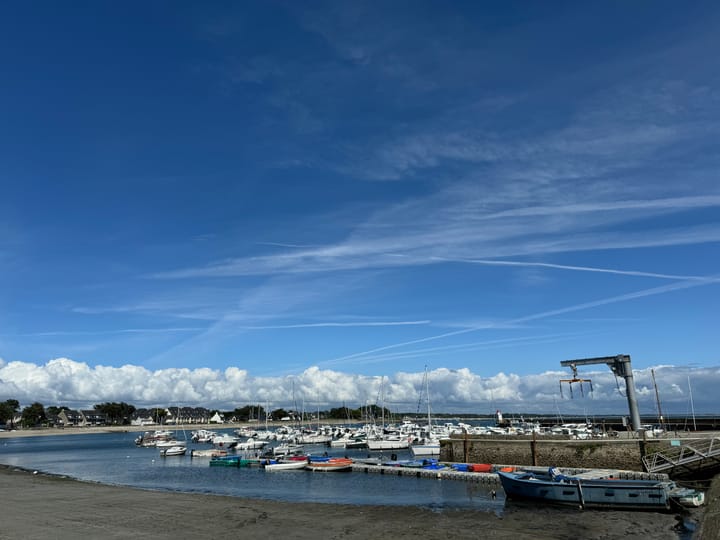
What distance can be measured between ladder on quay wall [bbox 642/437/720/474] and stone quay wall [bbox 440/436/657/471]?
113 centimetres

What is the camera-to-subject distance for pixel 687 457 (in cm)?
4616

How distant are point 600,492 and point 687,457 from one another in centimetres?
1420

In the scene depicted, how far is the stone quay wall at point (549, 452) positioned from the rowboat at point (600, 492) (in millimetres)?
11106

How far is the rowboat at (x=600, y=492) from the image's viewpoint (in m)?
36.3

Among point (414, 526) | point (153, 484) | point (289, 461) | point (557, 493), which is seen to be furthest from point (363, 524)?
point (289, 461)

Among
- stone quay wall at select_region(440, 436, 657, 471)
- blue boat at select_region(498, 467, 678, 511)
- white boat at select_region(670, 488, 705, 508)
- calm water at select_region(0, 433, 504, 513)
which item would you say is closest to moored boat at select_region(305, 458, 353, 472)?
calm water at select_region(0, 433, 504, 513)

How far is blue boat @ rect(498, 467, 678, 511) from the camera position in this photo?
36.3m

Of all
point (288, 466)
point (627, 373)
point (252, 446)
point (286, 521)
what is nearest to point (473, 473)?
point (627, 373)

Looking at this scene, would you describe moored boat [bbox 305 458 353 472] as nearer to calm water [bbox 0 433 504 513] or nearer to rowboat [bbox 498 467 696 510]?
calm water [bbox 0 433 504 513]

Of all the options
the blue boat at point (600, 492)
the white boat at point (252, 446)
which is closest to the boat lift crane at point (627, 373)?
the blue boat at point (600, 492)

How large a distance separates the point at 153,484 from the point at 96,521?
32.1 meters

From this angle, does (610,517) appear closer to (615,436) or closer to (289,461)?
(615,436)

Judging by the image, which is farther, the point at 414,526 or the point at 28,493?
the point at 28,493

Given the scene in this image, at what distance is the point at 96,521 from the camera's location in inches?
1304
